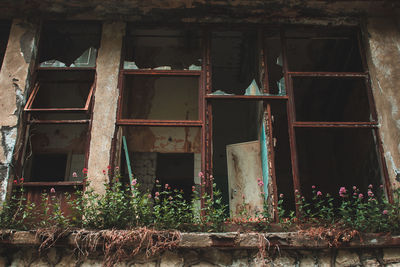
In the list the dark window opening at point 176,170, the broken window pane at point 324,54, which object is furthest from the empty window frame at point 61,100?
the broken window pane at point 324,54

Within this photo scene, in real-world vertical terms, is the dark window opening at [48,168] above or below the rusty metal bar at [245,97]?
below

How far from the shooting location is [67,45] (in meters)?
7.36

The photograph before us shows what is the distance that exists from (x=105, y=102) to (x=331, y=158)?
688 centimetres

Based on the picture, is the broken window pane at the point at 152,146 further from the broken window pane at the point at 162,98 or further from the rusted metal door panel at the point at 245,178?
the rusted metal door panel at the point at 245,178

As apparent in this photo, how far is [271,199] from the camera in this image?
5.62m

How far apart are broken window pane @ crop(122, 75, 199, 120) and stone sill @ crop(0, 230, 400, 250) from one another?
15.0 ft

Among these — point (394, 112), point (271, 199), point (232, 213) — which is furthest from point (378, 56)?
point (232, 213)

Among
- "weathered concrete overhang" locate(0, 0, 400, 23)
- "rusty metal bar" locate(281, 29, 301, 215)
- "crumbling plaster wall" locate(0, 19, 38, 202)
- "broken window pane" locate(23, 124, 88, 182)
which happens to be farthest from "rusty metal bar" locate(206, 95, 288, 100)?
"broken window pane" locate(23, 124, 88, 182)

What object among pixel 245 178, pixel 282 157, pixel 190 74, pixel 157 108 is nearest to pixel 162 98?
pixel 157 108

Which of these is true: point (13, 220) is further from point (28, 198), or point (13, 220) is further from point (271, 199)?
point (271, 199)

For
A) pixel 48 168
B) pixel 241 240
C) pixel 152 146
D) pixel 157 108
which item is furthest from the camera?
pixel 48 168

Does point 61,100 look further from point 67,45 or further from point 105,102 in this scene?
point 105,102

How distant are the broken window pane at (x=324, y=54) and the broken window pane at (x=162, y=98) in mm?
2213

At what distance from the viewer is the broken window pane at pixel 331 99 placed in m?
9.03
